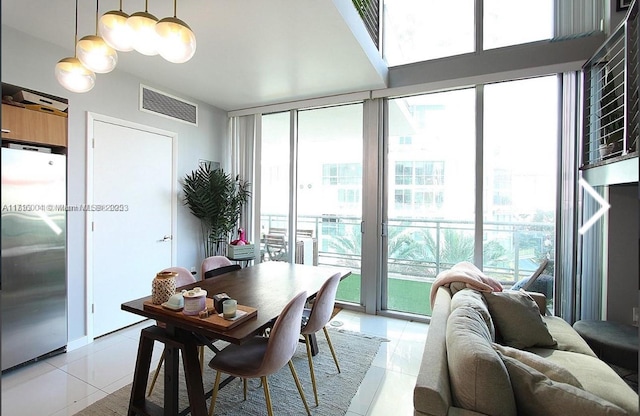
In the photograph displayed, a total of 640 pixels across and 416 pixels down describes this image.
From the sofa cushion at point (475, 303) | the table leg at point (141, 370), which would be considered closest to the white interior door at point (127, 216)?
the table leg at point (141, 370)

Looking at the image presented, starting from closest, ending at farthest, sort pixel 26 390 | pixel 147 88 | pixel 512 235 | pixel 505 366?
pixel 505 366 < pixel 26 390 < pixel 512 235 < pixel 147 88

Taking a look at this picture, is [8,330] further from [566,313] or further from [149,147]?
[566,313]

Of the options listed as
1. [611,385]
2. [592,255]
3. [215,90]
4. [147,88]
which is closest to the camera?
[611,385]

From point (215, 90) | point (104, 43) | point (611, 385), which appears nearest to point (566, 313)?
point (611, 385)

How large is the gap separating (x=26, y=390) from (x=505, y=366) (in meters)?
3.09

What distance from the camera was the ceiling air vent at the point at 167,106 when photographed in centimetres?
357

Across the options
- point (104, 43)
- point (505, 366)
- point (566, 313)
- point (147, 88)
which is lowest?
point (566, 313)

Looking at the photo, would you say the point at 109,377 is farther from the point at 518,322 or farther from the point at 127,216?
the point at 518,322

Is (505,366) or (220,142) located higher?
(220,142)

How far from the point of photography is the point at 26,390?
2.30 meters

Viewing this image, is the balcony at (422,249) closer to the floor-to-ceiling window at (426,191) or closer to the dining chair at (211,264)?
the floor-to-ceiling window at (426,191)

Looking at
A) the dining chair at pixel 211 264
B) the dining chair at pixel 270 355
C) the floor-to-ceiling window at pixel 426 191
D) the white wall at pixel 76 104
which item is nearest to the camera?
the dining chair at pixel 270 355

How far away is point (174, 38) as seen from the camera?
1608 mm

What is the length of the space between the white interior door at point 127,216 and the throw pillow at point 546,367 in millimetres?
3411
